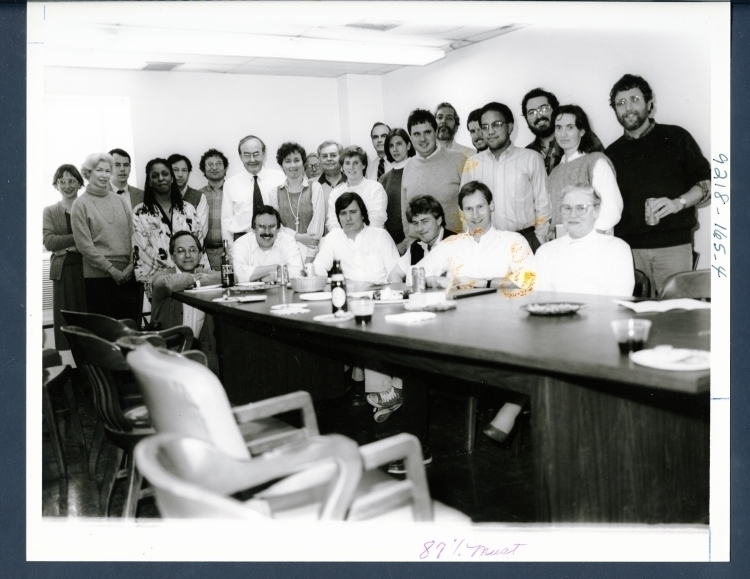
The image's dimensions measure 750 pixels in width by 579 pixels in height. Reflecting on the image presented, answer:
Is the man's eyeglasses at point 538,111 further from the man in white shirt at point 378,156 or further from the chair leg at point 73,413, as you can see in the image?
the chair leg at point 73,413

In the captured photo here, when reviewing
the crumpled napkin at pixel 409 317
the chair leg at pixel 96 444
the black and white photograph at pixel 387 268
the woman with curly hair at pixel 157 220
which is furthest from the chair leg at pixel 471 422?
the chair leg at pixel 96 444

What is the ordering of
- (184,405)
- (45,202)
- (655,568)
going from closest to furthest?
(184,405)
(655,568)
(45,202)

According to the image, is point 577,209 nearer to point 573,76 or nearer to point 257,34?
point 573,76

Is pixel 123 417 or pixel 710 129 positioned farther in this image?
pixel 123 417

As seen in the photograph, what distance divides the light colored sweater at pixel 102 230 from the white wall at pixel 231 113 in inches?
5.4

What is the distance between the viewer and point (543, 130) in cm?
260

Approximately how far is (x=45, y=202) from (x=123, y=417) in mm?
763

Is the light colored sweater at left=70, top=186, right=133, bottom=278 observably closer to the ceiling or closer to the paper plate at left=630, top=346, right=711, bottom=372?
the ceiling

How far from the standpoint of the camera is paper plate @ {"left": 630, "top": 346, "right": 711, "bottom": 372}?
1.55 metres

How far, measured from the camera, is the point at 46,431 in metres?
2.29

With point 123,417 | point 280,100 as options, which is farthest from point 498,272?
point 123,417

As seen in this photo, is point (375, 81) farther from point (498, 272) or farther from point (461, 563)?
point (461, 563)

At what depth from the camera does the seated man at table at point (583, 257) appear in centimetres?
249

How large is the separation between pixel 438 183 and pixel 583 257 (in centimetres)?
65
